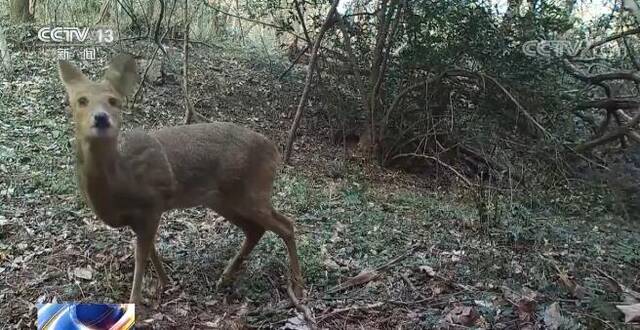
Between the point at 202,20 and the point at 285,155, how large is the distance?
4.31 metres

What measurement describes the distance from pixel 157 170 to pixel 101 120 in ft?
2.37

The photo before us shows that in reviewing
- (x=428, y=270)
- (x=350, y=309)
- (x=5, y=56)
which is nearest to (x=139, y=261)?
(x=350, y=309)

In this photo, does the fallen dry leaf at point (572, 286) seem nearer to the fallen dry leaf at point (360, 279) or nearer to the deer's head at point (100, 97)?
the fallen dry leaf at point (360, 279)

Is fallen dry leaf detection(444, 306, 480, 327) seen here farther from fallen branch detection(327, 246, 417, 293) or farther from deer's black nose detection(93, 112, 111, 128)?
deer's black nose detection(93, 112, 111, 128)

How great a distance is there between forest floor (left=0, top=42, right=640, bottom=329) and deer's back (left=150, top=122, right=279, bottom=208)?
0.66 meters

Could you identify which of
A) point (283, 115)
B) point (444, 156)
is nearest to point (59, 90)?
point (283, 115)

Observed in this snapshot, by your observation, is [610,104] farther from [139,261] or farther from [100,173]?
[100,173]

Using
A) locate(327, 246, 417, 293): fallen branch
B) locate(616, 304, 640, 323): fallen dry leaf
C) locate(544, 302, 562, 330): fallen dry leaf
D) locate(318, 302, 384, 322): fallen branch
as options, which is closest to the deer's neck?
locate(318, 302, 384, 322): fallen branch

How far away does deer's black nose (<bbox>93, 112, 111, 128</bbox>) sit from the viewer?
3.29m

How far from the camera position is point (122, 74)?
361cm

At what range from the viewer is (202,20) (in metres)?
11.3

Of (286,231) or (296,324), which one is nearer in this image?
(296,324)

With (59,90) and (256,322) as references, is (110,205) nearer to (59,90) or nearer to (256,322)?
(256,322)

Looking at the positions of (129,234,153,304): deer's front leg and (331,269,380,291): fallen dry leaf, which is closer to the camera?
(129,234,153,304): deer's front leg
